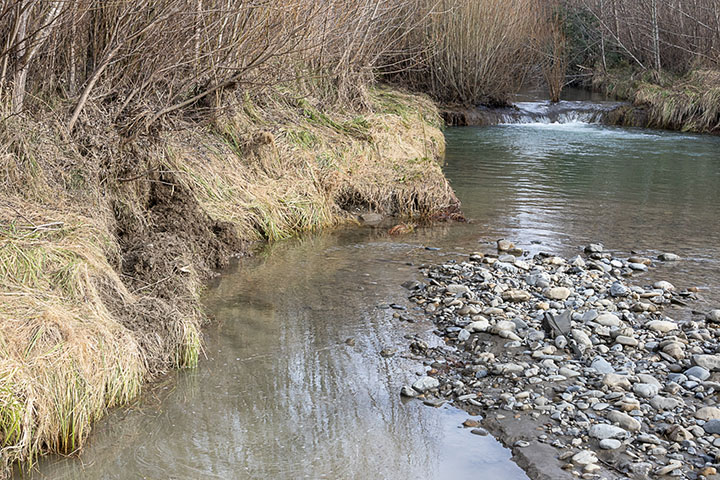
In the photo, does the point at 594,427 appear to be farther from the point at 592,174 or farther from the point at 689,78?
the point at 689,78

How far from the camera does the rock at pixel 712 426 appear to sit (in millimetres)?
3956

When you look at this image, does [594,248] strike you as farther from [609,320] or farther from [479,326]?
[479,326]

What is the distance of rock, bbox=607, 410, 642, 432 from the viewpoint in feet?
13.2

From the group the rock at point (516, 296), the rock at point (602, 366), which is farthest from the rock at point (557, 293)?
the rock at point (602, 366)

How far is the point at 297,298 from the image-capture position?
20.8ft

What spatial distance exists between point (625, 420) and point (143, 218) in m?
4.66

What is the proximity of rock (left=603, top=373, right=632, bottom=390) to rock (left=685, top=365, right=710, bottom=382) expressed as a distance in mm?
454

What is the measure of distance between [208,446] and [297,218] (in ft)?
15.5

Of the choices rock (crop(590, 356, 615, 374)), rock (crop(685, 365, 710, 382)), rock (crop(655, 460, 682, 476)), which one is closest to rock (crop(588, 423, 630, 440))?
rock (crop(655, 460, 682, 476))

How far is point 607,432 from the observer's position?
3.94 metres

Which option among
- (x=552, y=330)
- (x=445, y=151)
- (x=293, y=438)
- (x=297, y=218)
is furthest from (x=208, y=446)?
(x=445, y=151)

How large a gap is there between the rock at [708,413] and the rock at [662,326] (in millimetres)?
1353

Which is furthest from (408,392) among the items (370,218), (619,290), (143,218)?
(370,218)

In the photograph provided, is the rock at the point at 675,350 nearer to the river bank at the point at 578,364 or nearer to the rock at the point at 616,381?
the river bank at the point at 578,364
